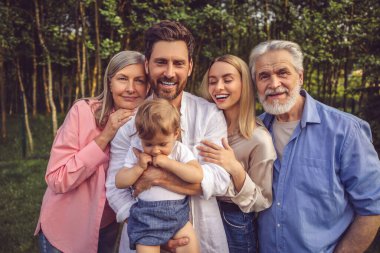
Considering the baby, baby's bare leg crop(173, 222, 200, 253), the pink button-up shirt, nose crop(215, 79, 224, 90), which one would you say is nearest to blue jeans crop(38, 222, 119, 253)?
the pink button-up shirt

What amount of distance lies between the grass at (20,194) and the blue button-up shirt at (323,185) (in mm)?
3352

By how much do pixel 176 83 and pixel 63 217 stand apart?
4.98 feet

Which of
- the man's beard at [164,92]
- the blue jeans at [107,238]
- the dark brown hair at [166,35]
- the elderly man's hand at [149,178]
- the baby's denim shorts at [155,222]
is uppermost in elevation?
the dark brown hair at [166,35]

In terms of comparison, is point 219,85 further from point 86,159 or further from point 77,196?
point 77,196

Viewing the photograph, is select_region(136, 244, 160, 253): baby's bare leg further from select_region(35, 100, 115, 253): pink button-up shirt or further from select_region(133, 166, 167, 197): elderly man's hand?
Result: select_region(35, 100, 115, 253): pink button-up shirt

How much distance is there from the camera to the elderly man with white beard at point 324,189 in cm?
282

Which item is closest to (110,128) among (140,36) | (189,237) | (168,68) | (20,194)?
(168,68)

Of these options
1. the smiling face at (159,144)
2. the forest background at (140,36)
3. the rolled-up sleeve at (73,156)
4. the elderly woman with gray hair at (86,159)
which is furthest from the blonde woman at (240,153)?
the forest background at (140,36)

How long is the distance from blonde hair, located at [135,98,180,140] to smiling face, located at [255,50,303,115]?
0.92 meters

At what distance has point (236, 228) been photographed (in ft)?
9.95

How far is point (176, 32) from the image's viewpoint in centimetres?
312

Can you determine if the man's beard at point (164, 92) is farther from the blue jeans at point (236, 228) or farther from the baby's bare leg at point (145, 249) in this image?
the baby's bare leg at point (145, 249)

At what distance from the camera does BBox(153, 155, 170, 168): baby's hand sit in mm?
2677

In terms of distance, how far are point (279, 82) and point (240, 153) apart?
0.71 meters
